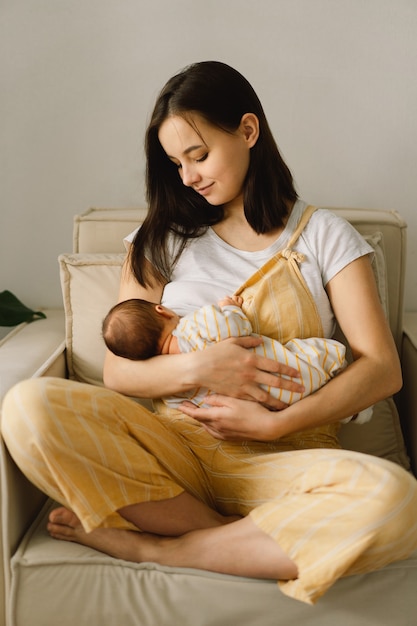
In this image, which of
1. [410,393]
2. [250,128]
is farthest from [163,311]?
[410,393]

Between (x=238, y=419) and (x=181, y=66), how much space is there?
3.76 feet

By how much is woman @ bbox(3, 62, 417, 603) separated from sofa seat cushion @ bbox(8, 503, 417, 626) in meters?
0.03

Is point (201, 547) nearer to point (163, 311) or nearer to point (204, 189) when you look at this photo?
point (163, 311)

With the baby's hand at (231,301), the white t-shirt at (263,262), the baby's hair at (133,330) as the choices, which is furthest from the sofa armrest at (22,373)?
the baby's hand at (231,301)

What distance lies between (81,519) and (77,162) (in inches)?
48.5

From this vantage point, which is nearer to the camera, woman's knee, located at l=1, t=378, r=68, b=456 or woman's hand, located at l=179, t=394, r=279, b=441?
woman's knee, located at l=1, t=378, r=68, b=456

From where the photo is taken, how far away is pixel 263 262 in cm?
156

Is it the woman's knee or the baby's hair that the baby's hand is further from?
the woman's knee

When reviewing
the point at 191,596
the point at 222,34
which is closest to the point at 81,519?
the point at 191,596

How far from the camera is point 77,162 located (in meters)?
2.13

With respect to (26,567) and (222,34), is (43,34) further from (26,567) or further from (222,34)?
(26,567)

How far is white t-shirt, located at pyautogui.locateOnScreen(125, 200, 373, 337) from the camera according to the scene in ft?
4.99

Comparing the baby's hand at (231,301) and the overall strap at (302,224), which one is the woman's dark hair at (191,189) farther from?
the baby's hand at (231,301)

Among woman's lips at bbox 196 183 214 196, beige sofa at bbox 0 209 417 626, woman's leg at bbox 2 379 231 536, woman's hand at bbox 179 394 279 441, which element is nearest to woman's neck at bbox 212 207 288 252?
woman's lips at bbox 196 183 214 196
